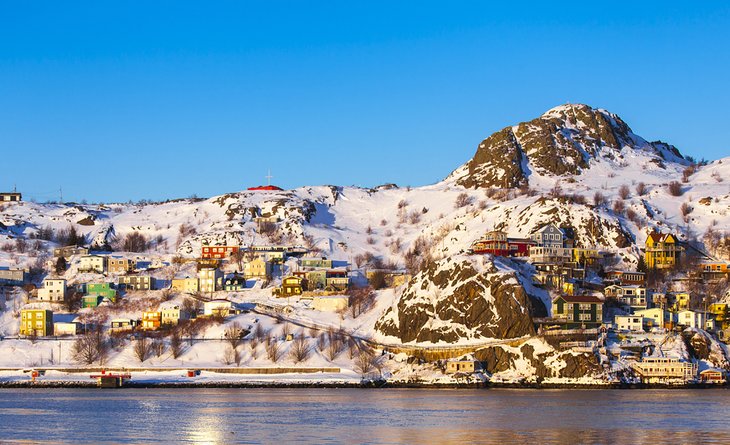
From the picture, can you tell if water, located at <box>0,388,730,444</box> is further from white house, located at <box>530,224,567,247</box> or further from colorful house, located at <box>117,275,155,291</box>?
colorful house, located at <box>117,275,155,291</box>

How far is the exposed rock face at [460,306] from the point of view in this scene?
101 metres

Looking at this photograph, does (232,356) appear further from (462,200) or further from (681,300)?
(462,200)

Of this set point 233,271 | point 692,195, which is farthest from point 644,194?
point 233,271

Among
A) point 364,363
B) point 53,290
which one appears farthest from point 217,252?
point 364,363

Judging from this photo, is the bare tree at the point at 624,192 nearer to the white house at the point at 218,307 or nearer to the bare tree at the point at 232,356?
the white house at the point at 218,307

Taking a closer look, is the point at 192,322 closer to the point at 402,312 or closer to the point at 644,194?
the point at 402,312

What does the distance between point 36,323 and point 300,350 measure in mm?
27848

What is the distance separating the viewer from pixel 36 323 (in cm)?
11631

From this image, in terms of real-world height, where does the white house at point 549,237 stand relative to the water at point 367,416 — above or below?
above

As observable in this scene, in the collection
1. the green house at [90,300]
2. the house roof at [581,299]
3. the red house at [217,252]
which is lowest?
the house roof at [581,299]

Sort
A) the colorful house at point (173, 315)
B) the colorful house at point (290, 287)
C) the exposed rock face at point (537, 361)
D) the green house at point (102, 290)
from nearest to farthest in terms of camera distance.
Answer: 1. the exposed rock face at point (537, 361)
2. the colorful house at point (173, 315)
3. the colorful house at point (290, 287)
4. the green house at point (102, 290)

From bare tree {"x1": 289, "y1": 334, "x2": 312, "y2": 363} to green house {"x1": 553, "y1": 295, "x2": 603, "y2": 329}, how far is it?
21147mm

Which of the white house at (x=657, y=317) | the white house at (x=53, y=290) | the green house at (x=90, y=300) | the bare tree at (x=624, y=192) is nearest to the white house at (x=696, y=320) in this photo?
the white house at (x=657, y=317)

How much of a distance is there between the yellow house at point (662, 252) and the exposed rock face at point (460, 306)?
29918 mm
